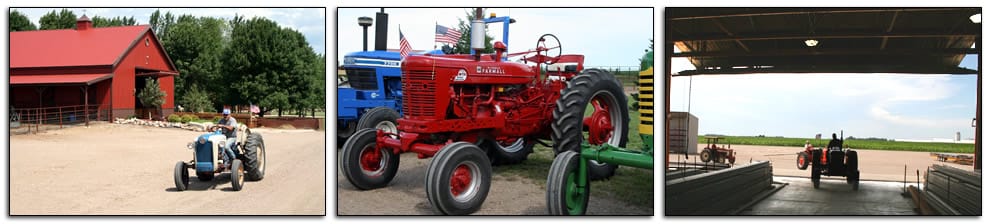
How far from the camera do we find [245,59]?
4.65m

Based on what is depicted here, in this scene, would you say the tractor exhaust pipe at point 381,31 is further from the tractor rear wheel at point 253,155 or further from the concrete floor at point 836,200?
the concrete floor at point 836,200

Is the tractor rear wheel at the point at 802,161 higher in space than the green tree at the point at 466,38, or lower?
lower

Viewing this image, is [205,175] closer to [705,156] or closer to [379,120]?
[379,120]

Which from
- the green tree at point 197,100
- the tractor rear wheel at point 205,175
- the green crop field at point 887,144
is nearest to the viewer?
the green crop field at point 887,144

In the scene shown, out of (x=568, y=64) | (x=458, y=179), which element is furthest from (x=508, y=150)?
(x=458, y=179)

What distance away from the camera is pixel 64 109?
4.78 meters

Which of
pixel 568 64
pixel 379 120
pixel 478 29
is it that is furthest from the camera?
pixel 379 120

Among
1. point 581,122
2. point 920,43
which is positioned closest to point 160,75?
point 581,122

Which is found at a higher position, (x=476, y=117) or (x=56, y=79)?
(x=56, y=79)

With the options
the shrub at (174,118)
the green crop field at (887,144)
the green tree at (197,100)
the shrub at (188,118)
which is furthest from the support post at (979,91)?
the shrub at (174,118)

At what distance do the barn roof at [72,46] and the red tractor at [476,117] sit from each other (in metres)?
2.26

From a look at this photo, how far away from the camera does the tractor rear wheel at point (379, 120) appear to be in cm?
544

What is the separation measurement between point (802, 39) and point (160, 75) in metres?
5.92

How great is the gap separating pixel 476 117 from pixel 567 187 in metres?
1.31
